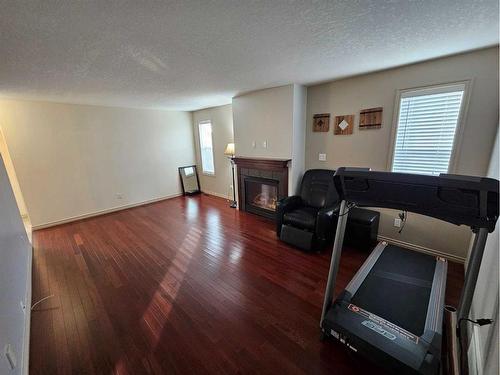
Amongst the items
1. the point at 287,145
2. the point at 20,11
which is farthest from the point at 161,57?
the point at 287,145

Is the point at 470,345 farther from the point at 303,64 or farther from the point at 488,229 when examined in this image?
the point at 303,64

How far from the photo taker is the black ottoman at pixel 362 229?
2.66m

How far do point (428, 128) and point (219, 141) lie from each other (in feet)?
12.8

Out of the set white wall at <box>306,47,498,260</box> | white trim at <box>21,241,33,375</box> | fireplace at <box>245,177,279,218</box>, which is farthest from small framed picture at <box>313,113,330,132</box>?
white trim at <box>21,241,33,375</box>

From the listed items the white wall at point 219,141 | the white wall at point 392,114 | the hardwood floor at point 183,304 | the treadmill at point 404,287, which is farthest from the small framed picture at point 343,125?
the white wall at point 219,141

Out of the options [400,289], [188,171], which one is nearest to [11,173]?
[188,171]

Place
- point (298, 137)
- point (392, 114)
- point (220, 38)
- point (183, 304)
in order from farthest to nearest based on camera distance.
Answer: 1. point (298, 137)
2. point (392, 114)
3. point (183, 304)
4. point (220, 38)

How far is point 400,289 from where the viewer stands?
1766 mm

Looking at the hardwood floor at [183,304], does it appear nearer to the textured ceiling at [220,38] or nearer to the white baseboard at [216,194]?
the white baseboard at [216,194]

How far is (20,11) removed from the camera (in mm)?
1214

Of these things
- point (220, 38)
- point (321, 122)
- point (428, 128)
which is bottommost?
point (428, 128)

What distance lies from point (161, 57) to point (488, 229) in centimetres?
272

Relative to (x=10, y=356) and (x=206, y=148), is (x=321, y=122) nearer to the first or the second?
(x=206, y=148)

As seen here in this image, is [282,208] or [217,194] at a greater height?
[282,208]
